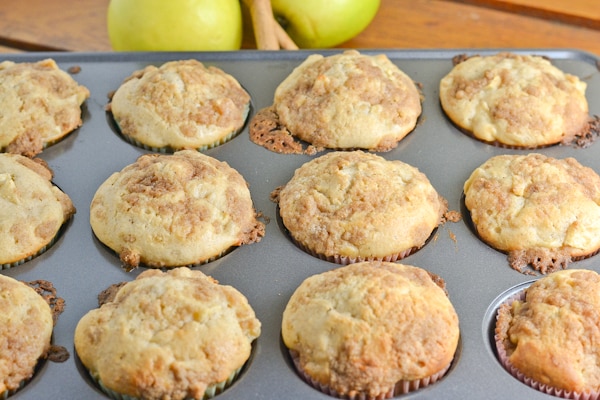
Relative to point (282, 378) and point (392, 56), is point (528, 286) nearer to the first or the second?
point (282, 378)

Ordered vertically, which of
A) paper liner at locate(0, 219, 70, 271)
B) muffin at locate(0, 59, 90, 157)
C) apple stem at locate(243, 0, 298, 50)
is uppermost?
→ apple stem at locate(243, 0, 298, 50)

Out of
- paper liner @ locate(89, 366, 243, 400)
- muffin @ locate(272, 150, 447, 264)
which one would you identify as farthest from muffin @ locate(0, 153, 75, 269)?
muffin @ locate(272, 150, 447, 264)

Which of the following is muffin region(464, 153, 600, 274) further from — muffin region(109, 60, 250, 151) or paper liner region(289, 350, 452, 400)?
muffin region(109, 60, 250, 151)

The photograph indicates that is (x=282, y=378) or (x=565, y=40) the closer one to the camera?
(x=282, y=378)

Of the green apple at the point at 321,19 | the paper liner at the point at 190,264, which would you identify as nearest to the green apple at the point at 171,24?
the green apple at the point at 321,19

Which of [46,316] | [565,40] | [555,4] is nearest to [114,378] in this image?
[46,316]

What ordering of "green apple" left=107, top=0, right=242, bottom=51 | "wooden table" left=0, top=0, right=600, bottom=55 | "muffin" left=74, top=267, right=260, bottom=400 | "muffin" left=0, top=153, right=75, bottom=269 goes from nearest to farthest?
"muffin" left=74, top=267, right=260, bottom=400
"muffin" left=0, top=153, right=75, bottom=269
"green apple" left=107, top=0, right=242, bottom=51
"wooden table" left=0, top=0, right=600, bottom=55

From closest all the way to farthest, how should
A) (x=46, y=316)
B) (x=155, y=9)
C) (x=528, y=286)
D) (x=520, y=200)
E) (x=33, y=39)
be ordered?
(x=46, y=316) < (x=528, y=286) < (x=520, y=200) < (x=155, y=9) < (x=33, y=39)
